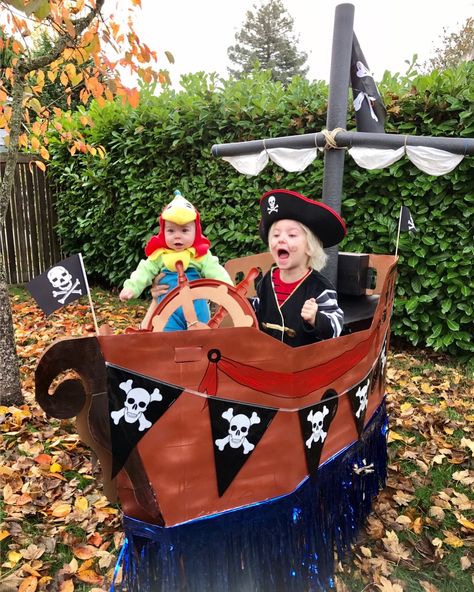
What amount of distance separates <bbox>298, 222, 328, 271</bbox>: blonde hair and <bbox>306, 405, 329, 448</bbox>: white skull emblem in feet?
2.38

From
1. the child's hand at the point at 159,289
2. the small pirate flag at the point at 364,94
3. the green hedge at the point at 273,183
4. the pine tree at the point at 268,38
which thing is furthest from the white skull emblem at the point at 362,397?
the pine tree at the point at 268,38

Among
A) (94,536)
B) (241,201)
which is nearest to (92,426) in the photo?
(94,536)

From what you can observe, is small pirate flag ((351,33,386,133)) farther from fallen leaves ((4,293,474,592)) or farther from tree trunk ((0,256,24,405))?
tree trunk ((0,256,24,405))

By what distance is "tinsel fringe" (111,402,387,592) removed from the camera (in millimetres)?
1741

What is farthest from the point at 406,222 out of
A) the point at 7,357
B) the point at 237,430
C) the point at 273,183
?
the point at 7,357

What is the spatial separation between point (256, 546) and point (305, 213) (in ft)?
4.56

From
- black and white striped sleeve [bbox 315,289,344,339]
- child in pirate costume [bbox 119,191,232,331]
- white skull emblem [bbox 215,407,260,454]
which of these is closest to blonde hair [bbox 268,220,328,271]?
black and white striped sleeve [bbox 315,289,344,339]

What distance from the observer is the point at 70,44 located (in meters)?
3.54

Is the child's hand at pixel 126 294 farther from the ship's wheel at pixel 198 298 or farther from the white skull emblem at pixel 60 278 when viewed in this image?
the white skull emblem at pixel 60 278

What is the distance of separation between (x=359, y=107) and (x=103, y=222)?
4719mm

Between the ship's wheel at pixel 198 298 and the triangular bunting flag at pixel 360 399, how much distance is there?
0.64m

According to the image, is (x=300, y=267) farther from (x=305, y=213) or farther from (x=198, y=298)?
(x=198, y=298)

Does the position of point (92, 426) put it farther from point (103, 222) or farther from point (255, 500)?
point (103, 222)

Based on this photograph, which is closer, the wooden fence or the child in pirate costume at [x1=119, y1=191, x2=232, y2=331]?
the child in pirate costume at [x1=119, y1=191, x2=232, y2=331]
